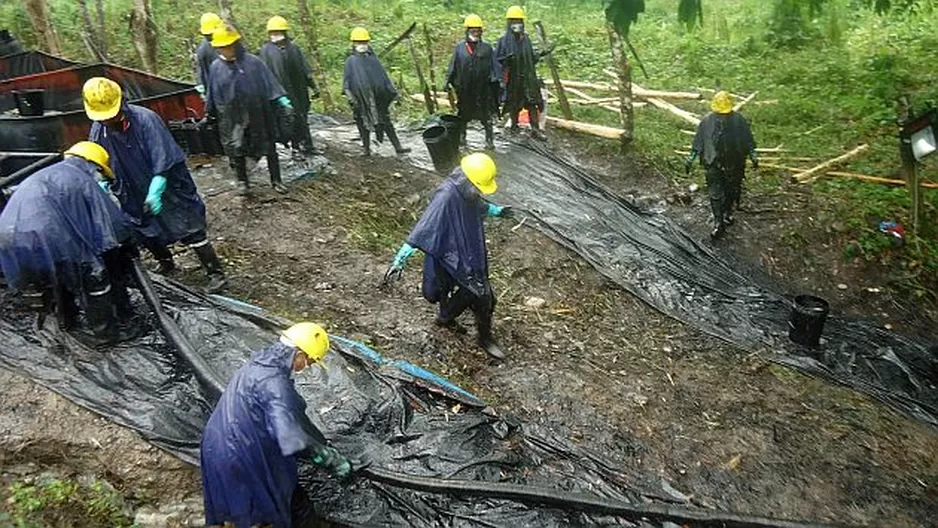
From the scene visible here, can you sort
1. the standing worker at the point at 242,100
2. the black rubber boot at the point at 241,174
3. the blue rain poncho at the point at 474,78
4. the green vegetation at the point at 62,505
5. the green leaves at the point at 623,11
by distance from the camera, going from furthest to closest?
1. the blue rain poncho at the point at 474,78
2. the black rubber boot at the point at 241,174
3. the standing worker at the point at 242,100
4. the green vegetation at the point at 62,505
5. the green leaves at the point at 623,11

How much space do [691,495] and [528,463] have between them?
992 mm

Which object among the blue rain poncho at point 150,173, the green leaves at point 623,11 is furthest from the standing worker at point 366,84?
the green leaves at point 623,11

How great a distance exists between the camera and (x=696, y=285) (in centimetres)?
667

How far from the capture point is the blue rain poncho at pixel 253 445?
125 inches

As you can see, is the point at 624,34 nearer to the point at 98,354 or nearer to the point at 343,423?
the point at 343,423

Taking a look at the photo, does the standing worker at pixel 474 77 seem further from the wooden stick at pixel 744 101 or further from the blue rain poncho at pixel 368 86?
the wooden stick at pixel 744 101

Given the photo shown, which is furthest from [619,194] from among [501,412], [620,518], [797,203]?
[620,518]

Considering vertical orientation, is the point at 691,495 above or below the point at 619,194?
below

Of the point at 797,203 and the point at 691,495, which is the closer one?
the point at 691,495

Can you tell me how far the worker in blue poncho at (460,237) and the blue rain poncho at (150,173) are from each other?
1.66 metres

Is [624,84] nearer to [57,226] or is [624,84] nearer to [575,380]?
[575,380]

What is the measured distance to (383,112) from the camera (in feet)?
27.6

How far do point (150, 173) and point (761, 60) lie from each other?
11.1 metres

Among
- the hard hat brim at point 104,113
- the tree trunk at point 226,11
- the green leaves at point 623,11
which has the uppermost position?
the tree trunk at point 226,11
